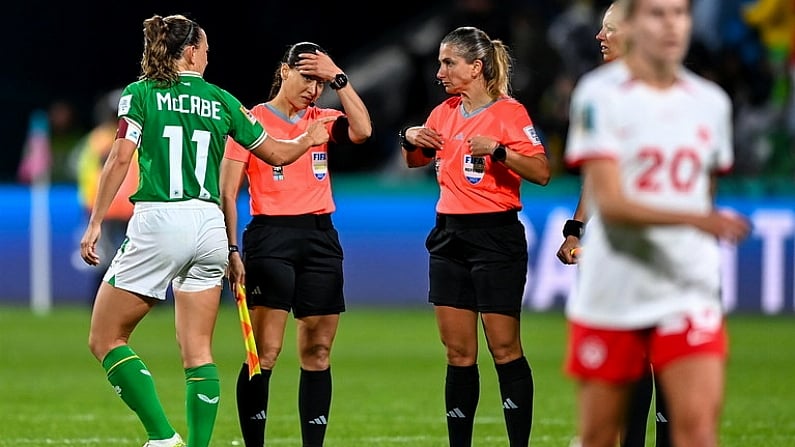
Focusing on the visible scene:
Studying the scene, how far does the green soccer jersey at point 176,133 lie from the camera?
761 centimetres

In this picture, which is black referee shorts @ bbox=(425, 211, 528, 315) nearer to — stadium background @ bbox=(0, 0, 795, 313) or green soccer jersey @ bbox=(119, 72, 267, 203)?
green soccer jersey @ bbox=(119, 72, 267, 203)

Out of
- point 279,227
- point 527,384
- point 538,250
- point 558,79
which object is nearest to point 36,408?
point 279,227

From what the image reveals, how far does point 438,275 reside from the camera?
27.0 ft

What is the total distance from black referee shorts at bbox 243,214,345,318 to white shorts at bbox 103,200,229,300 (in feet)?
2.01

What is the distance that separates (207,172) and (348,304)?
37.5 ft

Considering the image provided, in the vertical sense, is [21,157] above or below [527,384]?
above

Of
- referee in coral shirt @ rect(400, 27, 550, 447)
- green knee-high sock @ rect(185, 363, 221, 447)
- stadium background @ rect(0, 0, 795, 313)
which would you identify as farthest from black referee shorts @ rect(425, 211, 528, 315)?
stadium background @ rect(0, 0, 795, 313)

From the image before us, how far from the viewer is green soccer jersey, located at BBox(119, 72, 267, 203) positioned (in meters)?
7.61

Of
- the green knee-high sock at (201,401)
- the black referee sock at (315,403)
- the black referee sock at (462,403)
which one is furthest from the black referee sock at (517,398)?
the green knee-high sock at (201,401)

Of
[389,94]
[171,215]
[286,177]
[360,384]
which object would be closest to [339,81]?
[286,177]

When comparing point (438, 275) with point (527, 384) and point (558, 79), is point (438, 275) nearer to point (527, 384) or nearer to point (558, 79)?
point (527, 384)

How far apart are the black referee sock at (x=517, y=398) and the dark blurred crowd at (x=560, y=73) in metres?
10.8

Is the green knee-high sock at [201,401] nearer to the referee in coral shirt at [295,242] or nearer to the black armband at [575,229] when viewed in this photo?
the referee in coral shirt at [295,242]

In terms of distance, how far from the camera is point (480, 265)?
8.15 meters
